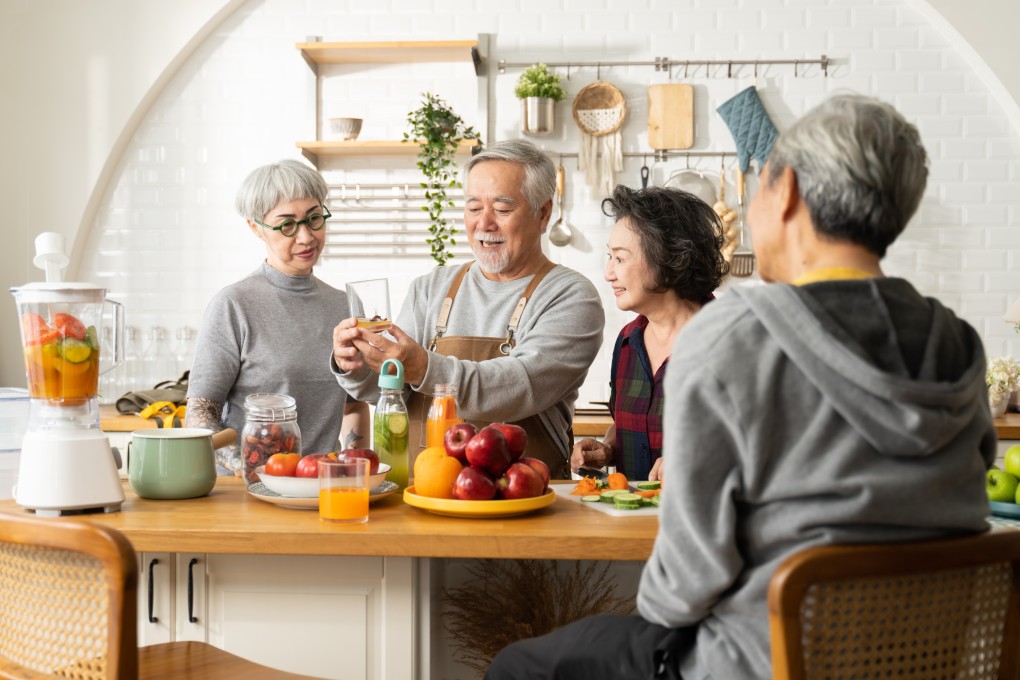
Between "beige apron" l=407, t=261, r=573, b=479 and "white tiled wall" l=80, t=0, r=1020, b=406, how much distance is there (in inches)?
A: 79.7

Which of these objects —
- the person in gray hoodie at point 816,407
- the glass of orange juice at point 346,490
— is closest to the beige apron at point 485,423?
the glass of orange juice at point 346,490

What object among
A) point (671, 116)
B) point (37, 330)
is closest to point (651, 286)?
point (37, 330)

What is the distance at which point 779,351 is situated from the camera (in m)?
1.31

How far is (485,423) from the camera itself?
266cm

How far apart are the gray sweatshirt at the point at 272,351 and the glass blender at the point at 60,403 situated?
2.50ft

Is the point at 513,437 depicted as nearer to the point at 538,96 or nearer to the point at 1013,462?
the point at 1013,462

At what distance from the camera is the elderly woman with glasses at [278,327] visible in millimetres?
2828

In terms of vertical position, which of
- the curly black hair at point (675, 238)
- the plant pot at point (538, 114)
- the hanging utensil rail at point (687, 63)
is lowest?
the curly black hair at point (675, 238)

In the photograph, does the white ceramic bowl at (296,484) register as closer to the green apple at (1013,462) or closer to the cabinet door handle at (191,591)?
the cabinet door handle at (191,591)

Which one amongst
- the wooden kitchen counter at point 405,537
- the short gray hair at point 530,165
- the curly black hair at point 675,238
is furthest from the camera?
the short gray hair at point 530,165

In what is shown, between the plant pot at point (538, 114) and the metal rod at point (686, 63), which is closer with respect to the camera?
the plant pot at point (538, 114)

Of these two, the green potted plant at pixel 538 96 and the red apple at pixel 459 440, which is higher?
the green potted plant at pixel 538 96

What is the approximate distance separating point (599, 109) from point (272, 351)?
2479mm

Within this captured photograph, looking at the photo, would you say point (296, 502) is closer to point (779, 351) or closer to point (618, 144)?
point (779, 351)
